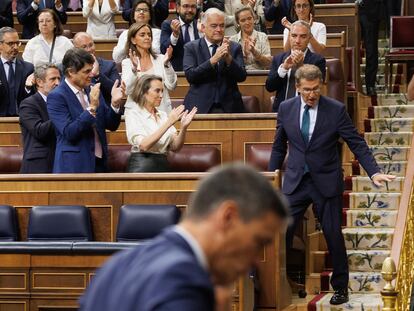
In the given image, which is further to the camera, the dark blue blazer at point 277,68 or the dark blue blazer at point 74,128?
the dark blue blazer at point 277,68

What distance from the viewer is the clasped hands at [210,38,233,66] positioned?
24.7 ft

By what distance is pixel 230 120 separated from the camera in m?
7.57

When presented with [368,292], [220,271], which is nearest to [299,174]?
[368,292]

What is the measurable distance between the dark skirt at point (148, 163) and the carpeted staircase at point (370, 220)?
1143 millimetres

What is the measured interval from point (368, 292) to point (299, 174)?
101 centimetres

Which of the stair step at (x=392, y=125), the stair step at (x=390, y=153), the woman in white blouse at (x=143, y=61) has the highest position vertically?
the woman in white blouse at (x=143, y=61)

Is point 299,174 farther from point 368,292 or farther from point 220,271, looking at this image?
point 220,271

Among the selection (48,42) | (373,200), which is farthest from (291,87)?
(48,42)

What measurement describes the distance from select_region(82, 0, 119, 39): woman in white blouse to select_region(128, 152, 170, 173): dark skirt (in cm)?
365

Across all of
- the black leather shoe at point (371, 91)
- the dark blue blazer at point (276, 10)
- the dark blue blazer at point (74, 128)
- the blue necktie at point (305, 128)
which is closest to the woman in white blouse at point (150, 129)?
the dark blue blazer at point (74, 128)

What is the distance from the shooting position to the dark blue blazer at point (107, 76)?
25.3 ft

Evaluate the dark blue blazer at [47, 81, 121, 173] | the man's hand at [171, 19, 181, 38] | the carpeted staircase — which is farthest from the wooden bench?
the man's hand at [171, 19, 181, 38]

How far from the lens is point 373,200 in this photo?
25.7 feet

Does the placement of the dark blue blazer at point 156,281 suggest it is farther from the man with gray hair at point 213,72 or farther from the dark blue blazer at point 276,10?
the dark blue blazer at point 276,10
